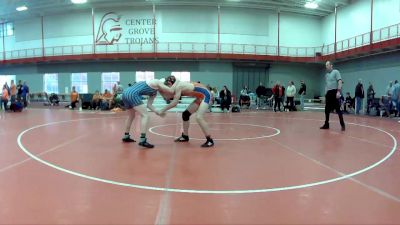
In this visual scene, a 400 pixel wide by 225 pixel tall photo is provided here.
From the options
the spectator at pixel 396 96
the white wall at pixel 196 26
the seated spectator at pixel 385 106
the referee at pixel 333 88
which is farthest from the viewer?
the white wall at pixel 196 26

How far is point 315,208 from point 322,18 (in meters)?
35.6

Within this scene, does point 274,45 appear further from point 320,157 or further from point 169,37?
point 320,157

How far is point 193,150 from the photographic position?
7109 millimetres

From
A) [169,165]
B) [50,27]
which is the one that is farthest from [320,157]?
[50,27]

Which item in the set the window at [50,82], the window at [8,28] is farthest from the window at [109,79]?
the window at [8,28]

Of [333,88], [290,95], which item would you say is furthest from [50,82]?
[333,88]

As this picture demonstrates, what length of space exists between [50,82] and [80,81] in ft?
13.5

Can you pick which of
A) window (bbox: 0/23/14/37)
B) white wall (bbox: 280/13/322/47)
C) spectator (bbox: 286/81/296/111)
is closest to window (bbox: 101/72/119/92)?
window (bbox: 0/23/14/37)

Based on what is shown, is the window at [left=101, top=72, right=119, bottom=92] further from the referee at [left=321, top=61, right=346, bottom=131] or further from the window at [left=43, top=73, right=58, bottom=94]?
the referee at [left=321, top=61, right=346, bottom=131]

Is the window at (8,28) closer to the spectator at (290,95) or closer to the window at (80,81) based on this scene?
the window at (80,81)

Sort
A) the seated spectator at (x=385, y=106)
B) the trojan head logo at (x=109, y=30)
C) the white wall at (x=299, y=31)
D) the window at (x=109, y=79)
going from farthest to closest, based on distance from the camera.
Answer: the window at (x=109, y=79), the white wall at (x=299, y=31), the trojan head logo at (x=109, y=30), the seated spectator at (x=385, y=106)

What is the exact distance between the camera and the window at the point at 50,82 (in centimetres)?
3672

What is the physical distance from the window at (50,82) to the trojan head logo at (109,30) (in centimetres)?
694

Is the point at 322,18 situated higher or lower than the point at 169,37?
higher
